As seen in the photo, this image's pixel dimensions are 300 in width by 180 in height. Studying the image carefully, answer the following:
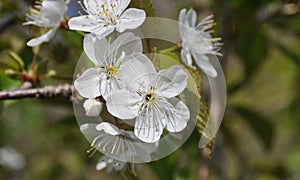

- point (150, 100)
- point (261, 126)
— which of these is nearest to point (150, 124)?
point (150, 100)

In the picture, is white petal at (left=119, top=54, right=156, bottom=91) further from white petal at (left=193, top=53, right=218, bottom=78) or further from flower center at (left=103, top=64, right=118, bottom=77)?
white petal at (left=193, top=53, right=218, bottom=78)

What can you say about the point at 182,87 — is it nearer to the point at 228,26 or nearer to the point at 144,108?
the point at 144,108

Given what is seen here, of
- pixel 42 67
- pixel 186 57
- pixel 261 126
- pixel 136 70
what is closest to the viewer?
pixel 136 70

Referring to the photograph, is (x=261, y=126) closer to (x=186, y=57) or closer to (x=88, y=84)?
(x=186, y=57)

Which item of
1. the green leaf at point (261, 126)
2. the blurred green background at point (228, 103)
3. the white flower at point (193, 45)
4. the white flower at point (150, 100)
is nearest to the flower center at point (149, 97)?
the white flower at point (150, 100)

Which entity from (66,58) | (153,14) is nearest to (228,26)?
(66,58)

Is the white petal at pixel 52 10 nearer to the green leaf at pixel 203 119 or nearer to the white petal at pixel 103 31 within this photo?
the white petal at pixel 103 31

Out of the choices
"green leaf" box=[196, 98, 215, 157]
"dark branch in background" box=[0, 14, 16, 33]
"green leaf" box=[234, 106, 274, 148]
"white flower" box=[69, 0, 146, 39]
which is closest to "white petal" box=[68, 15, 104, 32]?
"white flower" box=[69, 0, 146, 39]
